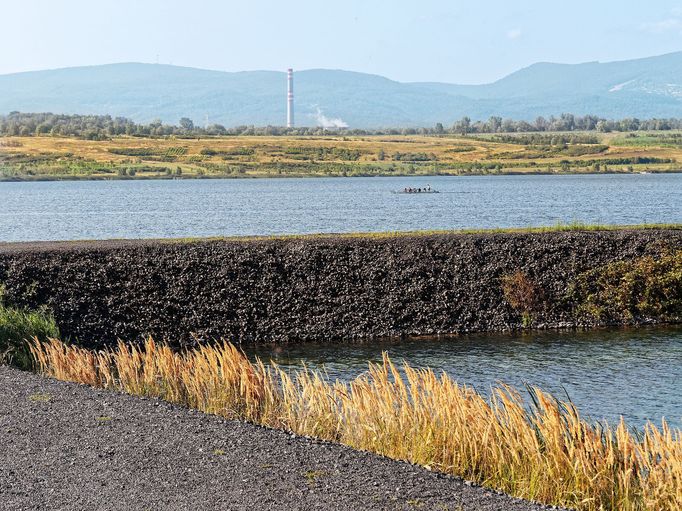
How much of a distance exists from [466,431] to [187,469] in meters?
2.84

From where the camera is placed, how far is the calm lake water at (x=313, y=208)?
188 feet

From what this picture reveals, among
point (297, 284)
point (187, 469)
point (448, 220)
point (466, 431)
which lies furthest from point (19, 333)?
point (448, 220)

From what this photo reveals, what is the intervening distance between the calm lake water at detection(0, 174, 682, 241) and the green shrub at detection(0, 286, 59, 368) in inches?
1214

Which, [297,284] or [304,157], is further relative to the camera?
A: [304,157]

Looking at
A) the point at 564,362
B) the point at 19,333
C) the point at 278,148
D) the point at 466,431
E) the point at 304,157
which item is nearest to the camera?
the point at 466,431

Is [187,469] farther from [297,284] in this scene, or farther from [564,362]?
[297,284]

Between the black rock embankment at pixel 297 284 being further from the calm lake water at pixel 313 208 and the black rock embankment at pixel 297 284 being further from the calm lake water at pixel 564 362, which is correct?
the calm lake water at pixel 313 208

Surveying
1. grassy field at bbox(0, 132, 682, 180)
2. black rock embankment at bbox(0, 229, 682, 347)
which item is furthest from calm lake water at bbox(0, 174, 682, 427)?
grassy field at bbox(0, 132, 682, 180)

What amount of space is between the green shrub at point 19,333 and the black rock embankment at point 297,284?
272 cm

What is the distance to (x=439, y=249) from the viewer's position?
25.3m

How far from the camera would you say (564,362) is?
2042cm

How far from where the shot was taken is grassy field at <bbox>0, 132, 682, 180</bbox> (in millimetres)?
140500

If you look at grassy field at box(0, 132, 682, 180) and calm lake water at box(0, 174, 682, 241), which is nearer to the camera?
calm lake water at box(0, 174, 682, 241)

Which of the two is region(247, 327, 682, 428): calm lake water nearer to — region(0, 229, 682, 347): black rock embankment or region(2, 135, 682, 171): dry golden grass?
region(0, 229, 682, 347): black rock embankment
